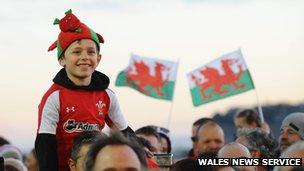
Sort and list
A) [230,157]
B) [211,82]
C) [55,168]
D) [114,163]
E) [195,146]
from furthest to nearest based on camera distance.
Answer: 1. [211,82]
2. [195,146]
3. [230,157]
4. [55,168]
5. [114,163]

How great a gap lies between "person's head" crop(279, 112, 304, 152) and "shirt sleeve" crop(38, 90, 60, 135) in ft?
11.2

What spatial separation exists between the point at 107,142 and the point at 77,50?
75.6 inches

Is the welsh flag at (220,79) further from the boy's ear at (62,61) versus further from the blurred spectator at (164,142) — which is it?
the boy's ear at (62,61)

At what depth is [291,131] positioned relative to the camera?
906 centimetres

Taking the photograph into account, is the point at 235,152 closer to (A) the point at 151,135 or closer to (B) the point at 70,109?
(A) the point at 151,135

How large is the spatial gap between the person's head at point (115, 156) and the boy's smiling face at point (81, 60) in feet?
5.72

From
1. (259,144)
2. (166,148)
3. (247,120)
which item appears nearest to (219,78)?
(247,120)

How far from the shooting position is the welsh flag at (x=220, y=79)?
562 inches

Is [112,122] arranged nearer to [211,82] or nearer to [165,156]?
[165,156]

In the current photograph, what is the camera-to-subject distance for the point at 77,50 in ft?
19.9

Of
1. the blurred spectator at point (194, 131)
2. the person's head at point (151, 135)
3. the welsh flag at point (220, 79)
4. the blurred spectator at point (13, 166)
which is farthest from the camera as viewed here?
the welsh flag at point (220, 79)

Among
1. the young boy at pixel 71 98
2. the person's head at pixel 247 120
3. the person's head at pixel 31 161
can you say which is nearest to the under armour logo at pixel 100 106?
the young boy at pixel 71 98

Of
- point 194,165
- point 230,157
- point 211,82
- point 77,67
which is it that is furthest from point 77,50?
point 211,82

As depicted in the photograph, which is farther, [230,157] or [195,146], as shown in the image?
[195,146]
